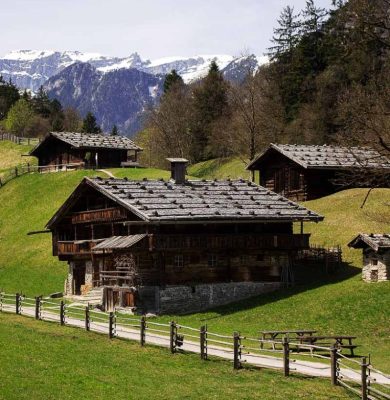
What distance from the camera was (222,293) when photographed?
4278cm

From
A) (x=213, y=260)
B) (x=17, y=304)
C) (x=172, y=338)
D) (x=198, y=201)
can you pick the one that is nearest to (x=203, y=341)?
(x=172, y=338)

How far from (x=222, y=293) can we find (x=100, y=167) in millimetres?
42007

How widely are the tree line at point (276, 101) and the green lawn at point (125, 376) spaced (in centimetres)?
4518

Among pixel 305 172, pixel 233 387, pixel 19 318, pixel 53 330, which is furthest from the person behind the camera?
pixel 305 172

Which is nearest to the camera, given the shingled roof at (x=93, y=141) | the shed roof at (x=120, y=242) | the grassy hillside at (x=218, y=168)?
the shed roof at (x=120, y=242)

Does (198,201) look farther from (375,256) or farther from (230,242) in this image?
(375,256)

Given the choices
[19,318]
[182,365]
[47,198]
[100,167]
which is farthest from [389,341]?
[100,167]

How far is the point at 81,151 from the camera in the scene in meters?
81.4

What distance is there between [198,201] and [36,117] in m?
98.8

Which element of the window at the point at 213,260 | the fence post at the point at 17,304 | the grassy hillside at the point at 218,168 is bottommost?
the fence post at the point at 17,304

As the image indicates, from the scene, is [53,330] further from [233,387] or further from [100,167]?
[100,167]

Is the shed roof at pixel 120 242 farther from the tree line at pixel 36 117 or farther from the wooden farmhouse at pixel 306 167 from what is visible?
the tree line at pixel 36 117

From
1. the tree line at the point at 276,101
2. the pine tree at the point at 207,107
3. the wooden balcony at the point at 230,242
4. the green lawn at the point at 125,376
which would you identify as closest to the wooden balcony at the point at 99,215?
the wooden balcony at the point at 230,242

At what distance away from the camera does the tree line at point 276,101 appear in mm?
80875
